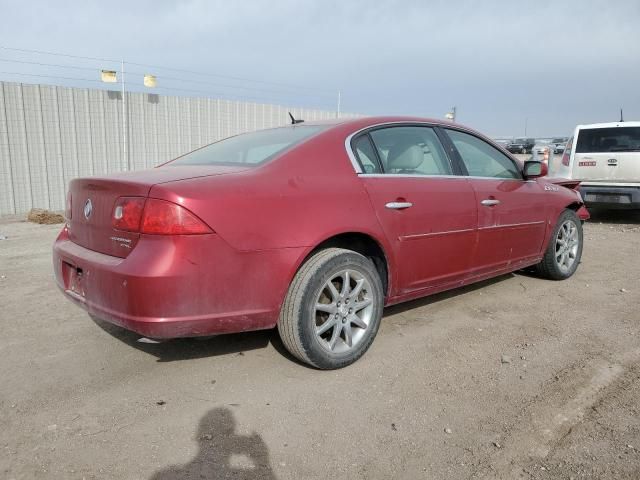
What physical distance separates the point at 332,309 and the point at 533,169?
258 cm

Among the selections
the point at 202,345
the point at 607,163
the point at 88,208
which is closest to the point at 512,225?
the point at 202,345

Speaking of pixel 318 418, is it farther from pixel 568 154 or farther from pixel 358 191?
pixel 568 154

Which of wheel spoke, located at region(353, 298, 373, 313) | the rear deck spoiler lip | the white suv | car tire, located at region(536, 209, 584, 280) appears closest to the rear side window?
wheel spoke, located at region(353, 298, 373, 313)

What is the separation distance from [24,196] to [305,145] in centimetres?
762

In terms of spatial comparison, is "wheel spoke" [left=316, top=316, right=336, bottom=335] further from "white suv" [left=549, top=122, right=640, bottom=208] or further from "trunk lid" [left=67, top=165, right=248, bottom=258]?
"white suv" [left=549, top=122, right=640, bottom=208]

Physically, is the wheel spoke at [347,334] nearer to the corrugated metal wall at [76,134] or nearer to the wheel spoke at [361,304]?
the wheel spoke at [361,304]

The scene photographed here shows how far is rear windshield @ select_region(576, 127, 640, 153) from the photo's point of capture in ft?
27.9

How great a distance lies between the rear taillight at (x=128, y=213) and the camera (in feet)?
8.20

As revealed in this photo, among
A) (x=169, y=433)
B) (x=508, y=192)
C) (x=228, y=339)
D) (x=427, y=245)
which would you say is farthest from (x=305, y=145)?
(x=508, y=192)

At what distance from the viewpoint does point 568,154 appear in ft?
30.3

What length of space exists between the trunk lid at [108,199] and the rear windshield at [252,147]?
22 centimetres

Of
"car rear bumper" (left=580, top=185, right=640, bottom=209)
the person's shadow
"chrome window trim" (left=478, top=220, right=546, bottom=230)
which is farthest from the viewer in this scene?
"car rear bumper" (left=580, top=185, right=640, bottom=209)

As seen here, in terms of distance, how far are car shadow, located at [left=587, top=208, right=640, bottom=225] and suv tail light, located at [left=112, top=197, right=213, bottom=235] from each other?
900cm

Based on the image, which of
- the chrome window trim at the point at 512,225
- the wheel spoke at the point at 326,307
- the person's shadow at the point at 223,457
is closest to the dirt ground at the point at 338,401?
the person's shadow at the point at 223,457
